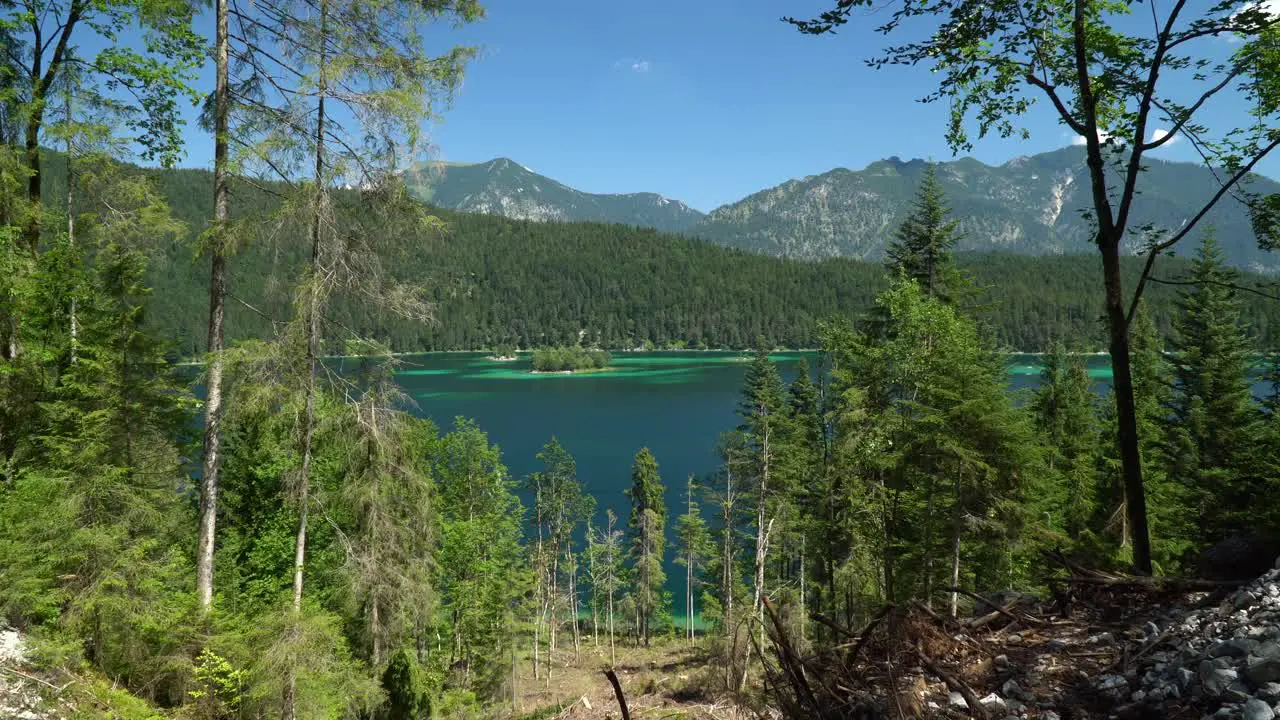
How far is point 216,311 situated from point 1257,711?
9453 mm

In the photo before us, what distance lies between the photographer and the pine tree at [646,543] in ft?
114

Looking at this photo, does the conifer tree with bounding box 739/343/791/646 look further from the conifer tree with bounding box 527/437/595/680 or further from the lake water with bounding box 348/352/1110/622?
the conifer tree with bounding box 527/437/595/680

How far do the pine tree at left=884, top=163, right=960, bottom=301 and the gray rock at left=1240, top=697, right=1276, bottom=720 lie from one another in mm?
18069

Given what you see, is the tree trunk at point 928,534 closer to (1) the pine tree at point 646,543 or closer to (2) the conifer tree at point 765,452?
(2) the conifer tree at point 765,452

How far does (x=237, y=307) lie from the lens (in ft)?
27.8

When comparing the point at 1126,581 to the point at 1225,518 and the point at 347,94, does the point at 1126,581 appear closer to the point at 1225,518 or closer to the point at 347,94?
the point at 347,94

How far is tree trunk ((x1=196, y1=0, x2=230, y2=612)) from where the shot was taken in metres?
7.75

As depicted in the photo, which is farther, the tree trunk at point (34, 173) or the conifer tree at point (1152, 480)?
the conifer tree at point (1152, 480)

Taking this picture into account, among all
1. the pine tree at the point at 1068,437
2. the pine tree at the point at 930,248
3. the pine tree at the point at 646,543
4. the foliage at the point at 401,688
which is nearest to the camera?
the foliage at the point at 401,688

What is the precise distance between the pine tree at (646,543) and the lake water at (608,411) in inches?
204

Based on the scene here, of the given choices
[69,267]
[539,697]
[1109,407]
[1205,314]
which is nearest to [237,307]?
[69,267]

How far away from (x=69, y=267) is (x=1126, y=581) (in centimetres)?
1377

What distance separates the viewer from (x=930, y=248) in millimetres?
19406

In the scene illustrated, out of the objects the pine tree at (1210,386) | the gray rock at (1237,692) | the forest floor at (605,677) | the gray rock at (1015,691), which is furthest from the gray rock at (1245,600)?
the pine tree at (1210,386)
